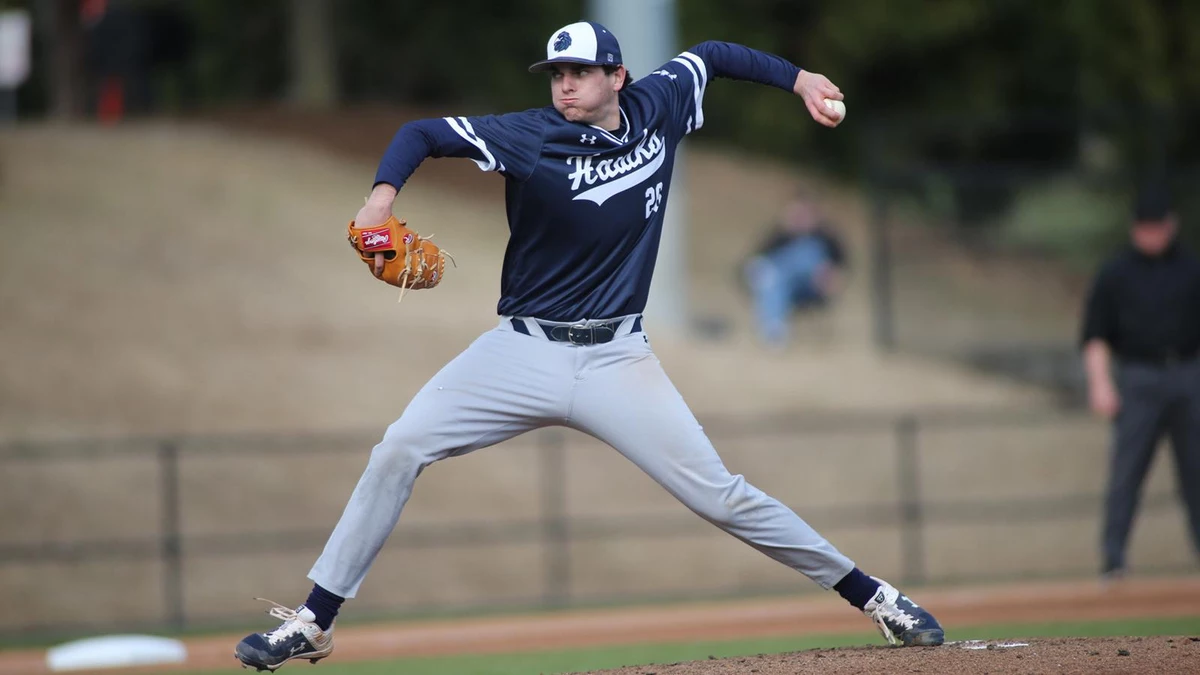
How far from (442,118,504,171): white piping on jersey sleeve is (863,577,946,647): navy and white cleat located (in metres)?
2.35

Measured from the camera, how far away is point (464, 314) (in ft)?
67.3

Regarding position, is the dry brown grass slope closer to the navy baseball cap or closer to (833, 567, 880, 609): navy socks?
(833, 567, 880, 609): navy socks

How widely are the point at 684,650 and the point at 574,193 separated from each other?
4.25 metres

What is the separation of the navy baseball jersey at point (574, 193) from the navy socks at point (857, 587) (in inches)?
55.0

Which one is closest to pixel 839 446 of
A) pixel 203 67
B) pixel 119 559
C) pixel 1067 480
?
pixel 1067 480

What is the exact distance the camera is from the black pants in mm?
10227

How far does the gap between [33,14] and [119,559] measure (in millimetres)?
22840

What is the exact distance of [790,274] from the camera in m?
19.8

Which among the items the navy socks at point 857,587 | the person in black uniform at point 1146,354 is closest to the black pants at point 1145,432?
the person in black uniform at point 1146,354

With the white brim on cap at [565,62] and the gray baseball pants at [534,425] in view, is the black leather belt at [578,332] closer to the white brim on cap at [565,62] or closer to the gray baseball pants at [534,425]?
the gray baseball pants at [534,425]

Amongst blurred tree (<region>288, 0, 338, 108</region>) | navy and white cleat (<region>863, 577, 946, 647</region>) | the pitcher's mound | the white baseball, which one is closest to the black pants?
the pitcher's mound

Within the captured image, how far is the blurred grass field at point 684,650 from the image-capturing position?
8953 millimetres

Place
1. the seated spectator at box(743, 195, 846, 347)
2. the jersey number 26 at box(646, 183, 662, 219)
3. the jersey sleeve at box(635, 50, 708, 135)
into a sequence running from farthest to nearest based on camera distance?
the seated spectator at box(743, 195, 846, 347)
the jersey sleeve at box(635, 50, 708, 135)
the jersey number 26 at box(646, 183, 662, 219)

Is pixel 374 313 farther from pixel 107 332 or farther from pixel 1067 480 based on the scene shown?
pixel 1067 480
